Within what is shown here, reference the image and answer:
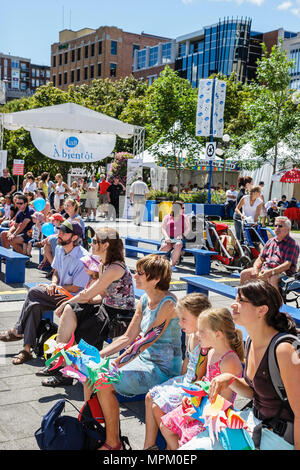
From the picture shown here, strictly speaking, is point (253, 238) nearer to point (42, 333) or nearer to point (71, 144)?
point (42, 333)

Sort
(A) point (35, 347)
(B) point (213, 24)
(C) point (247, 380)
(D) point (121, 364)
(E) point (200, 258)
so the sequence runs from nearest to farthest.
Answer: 1. (C) point (247, 380)
2. (D) point (121, 364)
3. (A) point (35, 347)
4. (E) point (200, 258)
5. (B) point (213, 24)

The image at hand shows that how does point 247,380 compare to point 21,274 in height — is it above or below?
above

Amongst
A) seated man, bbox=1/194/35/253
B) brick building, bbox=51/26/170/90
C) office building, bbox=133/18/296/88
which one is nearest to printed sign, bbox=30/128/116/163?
seated man, bbox=1/194/35/253

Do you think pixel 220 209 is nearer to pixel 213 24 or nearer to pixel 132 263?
pixel 132 263

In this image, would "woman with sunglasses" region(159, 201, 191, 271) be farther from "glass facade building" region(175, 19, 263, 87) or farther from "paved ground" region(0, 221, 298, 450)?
"glass facade building" region(175, 19, 263, 87)

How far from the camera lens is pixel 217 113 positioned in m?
19.1

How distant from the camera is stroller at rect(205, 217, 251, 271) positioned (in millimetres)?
10492

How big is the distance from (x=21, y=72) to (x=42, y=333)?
160 meters

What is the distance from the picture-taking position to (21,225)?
10258 mm

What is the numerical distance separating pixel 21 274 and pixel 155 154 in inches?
827

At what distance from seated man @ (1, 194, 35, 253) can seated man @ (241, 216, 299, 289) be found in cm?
517

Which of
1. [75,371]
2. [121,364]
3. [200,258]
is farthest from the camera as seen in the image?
[200,258]

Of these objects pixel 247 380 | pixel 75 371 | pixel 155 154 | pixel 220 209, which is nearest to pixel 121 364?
pixel 75 371

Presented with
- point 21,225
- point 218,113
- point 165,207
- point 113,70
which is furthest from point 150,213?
point 113,70
